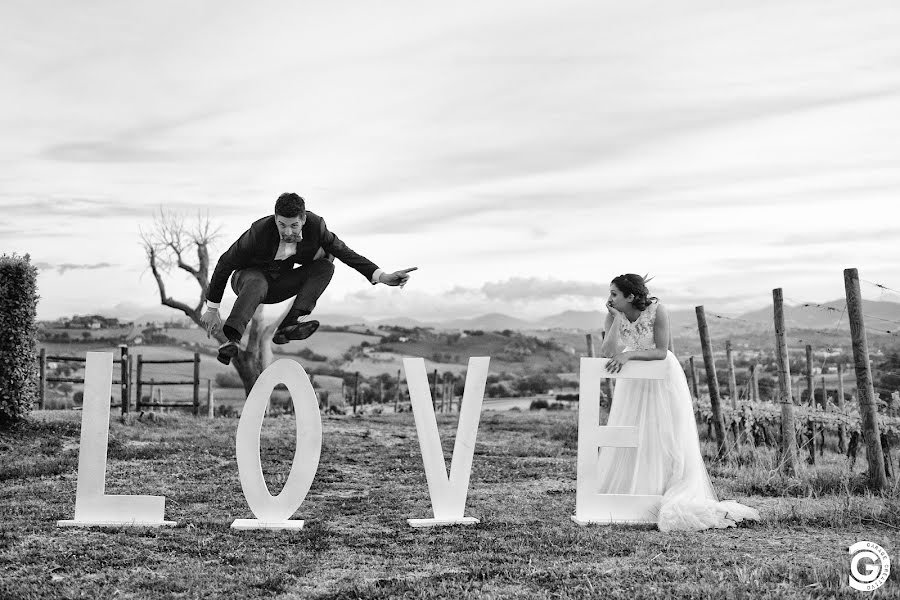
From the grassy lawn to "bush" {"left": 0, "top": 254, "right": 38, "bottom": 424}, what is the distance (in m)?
3.44

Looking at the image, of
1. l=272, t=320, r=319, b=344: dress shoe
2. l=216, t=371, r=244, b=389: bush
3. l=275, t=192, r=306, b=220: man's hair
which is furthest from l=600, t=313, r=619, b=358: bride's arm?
l=216, t=371, r=244, b=389: bush

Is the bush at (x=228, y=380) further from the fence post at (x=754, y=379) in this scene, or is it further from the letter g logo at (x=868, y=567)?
the letter g logo at (x=868, y=567)

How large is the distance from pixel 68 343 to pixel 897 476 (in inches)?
1248

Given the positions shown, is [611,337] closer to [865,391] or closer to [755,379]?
[865,391]

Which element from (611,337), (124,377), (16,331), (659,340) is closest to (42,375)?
(124,377)

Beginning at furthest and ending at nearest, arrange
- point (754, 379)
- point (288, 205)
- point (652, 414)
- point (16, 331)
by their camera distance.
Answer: point (754, 379) → point (16, 331) → point (652, 414) → point (288, 205)

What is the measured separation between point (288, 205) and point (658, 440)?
14.1 feet

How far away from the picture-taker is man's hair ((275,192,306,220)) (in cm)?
755

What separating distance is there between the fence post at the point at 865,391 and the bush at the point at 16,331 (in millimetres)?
13942

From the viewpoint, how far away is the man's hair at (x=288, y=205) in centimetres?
755

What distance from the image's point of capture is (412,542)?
25.0 feet

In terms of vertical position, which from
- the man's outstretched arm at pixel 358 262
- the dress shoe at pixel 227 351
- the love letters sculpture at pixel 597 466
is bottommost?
the love letters sculpture at pixel 597 466

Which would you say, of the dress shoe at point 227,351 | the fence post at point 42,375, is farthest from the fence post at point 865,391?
the fence post at point 42,375

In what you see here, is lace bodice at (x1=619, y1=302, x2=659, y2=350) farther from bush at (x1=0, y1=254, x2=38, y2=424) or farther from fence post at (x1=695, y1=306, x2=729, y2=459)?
bush at (x1=0, y1=254, x2=38, y2=424)
